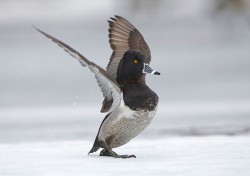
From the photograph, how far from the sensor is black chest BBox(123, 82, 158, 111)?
535 cm

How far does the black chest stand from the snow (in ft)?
1.07

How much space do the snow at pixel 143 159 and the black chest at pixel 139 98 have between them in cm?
33

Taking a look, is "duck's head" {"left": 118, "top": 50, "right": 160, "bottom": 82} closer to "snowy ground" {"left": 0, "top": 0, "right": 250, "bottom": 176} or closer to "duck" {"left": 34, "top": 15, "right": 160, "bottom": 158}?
"duck" {"left": 34, "top": 15, "right": 160, "bottom": 158}

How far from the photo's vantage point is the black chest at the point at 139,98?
5.35 m

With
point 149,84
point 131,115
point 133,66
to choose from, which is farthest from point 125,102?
point 149,84

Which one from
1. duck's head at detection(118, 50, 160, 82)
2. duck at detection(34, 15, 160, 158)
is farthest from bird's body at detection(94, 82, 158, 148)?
duck's head at detection(118, 50, 160, 82)

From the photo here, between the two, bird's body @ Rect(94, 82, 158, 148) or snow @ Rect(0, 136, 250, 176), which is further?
bird's body @ Rect(94, 82, 158, 148)

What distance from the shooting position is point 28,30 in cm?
2273

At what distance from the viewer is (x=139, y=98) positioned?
17.7 feet

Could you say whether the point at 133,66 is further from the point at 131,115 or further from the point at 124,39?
the point at 124,39

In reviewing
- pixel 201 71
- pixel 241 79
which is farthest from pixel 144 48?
pixel 201 71

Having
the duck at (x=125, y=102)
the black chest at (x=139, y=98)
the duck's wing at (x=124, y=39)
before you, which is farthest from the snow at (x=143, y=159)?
the duck's wing at (x=124, y=39)

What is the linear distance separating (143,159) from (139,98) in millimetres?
452

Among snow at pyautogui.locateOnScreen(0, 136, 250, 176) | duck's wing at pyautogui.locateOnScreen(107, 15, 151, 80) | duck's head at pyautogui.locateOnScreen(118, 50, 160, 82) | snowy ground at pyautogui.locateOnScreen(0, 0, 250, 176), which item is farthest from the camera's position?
duck's wing at pyautogui.locateOnScreen(107, 15, 151, 80)
